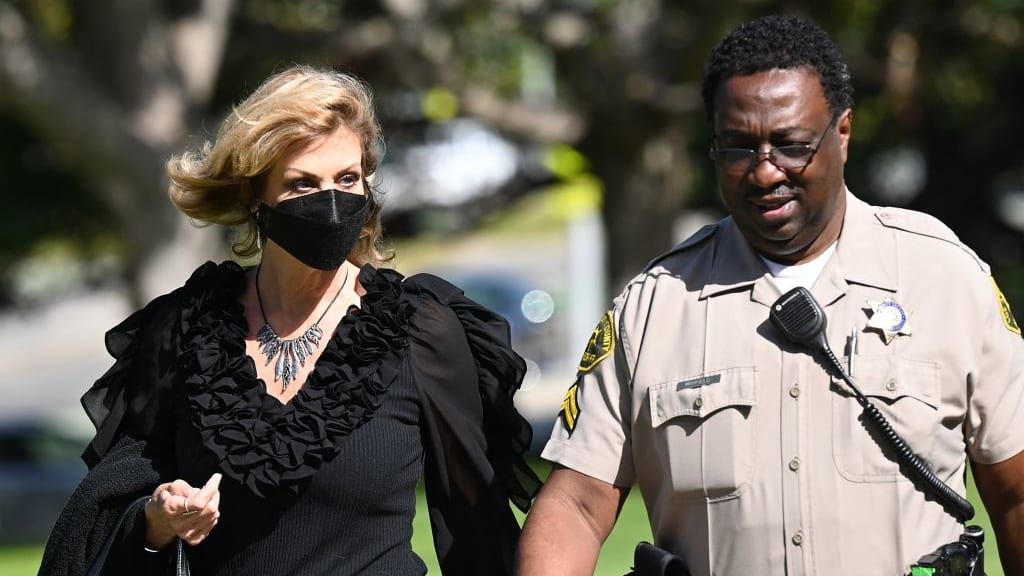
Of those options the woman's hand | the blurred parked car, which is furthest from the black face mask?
the blurred parked car

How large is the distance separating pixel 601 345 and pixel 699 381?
10.4 inches

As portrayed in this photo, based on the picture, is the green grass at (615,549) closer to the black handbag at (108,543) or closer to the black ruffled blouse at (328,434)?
the black ruffled blouse at (328,434)

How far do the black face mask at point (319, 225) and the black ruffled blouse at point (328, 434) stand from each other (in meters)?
0.17

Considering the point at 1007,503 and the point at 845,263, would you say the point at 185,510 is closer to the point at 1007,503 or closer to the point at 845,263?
the point at 845,263

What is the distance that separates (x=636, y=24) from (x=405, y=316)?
33.0 feet

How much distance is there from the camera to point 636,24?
531 inches

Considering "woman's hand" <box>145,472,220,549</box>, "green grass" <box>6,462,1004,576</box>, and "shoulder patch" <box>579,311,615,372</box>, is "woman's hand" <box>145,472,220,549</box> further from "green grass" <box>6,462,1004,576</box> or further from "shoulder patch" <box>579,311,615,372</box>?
"green grass" <box>6,462,1004,576</box>

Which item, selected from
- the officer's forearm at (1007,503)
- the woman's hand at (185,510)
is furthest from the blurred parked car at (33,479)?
the officer's forearm at (1007,503)

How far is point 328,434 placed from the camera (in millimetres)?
3588

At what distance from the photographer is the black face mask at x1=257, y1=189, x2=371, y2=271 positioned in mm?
3652

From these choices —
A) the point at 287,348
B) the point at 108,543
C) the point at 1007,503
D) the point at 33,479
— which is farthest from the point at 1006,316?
the point at 33,479

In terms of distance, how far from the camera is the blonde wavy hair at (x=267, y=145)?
3.64 m

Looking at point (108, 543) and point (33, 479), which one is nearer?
point (108, 543)

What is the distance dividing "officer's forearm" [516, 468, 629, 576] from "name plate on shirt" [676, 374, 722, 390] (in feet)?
0.95
